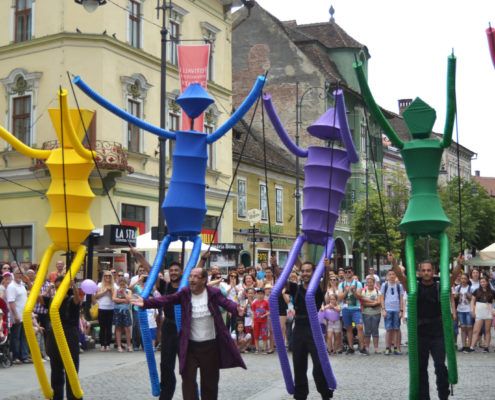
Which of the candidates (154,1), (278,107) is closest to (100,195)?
(154,1)

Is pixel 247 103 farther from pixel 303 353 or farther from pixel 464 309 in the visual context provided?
pixel 464 309

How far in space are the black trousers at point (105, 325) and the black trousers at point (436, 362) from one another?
9577 mm

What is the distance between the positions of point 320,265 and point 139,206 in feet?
59.2

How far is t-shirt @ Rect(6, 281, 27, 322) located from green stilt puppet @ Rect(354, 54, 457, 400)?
8.35 metres

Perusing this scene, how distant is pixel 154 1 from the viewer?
2784cm

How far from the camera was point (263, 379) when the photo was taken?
12.7m

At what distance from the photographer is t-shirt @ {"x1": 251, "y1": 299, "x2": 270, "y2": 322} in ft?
56.8

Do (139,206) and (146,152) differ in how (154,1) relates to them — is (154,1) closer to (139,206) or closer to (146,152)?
(146,152)

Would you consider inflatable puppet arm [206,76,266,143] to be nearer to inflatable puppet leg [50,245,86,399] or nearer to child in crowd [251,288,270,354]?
inflatable puppet leg [50,245,86,399]

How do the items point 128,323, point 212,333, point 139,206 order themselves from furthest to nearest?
point 139,206 < point 128,323 < point 212,333

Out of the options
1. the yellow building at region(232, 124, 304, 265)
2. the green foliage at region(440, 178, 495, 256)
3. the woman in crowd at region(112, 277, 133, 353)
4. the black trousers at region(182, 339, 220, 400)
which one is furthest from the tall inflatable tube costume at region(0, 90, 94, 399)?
the green foliage at region(440, 178, 495, 256)

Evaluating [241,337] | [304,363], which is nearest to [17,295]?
[241,337]

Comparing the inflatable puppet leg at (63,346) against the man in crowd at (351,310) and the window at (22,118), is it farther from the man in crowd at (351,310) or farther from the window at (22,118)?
the window at (22,118)

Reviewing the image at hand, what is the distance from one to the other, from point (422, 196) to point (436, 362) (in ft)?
5.72
